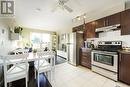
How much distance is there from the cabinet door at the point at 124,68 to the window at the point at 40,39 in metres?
6.14

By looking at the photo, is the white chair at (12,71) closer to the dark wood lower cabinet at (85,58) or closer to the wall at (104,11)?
the dark wood lower cabinet at (85,58)

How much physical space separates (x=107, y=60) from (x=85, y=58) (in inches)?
50.7

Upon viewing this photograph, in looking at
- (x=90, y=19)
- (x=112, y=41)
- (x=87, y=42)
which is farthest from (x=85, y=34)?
(x=112, y=41)

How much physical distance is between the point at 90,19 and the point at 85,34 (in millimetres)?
766

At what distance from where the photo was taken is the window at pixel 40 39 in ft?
24.3

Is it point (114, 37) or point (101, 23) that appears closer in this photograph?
point (114, 37)

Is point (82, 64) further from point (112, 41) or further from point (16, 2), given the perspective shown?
point (16, 2)

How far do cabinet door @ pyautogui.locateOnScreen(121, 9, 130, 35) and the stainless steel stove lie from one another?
19.0 inches

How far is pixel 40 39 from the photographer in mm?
7777

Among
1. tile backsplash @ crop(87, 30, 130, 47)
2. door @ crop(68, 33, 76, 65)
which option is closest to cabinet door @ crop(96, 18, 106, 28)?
tile backsplash @ crop(87, 30, 130, 47)

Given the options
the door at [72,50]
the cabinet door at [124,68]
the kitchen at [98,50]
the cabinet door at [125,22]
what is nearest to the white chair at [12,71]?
the kitchen at [98,50]

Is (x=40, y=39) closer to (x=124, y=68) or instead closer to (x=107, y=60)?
(x=107, y=60)

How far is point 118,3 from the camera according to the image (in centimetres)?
297

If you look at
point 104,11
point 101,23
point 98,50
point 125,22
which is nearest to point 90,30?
point 101,23
